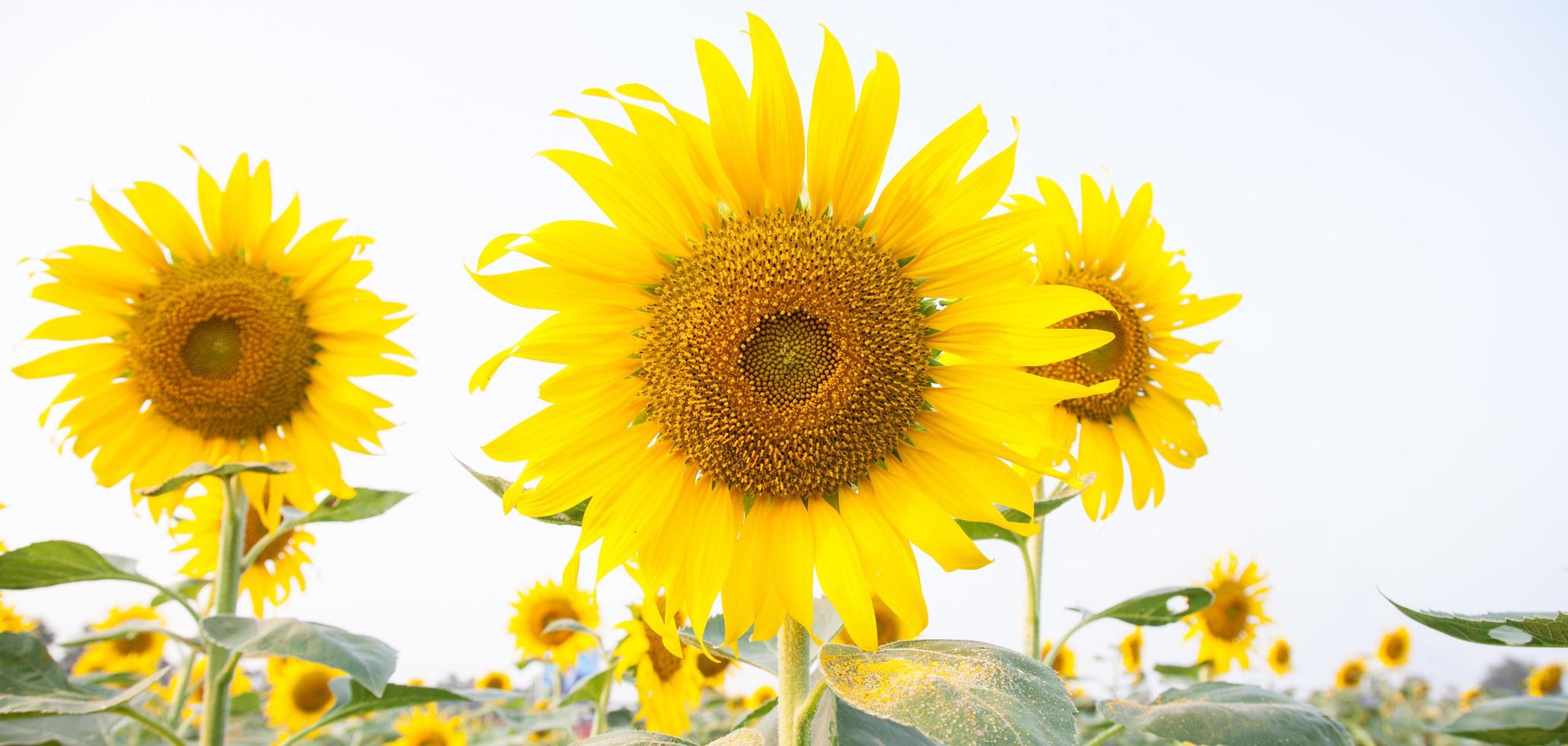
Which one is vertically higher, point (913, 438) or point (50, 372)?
point (50, 372)

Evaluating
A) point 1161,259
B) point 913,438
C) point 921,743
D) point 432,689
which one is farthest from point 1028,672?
point 1161,259

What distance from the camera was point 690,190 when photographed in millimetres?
1852

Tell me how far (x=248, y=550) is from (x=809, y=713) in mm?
3840

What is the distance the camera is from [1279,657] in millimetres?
7527

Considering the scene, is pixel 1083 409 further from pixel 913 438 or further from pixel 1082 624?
pixel 913 438

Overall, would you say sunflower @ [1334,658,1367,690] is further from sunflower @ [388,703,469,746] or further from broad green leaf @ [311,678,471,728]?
broad green leaf @ [311,678,471,728]

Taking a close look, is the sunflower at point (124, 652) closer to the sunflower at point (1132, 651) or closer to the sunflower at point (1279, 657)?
the sunflower at point (1132, 651)

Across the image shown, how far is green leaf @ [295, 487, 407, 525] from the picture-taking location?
316 centimetres

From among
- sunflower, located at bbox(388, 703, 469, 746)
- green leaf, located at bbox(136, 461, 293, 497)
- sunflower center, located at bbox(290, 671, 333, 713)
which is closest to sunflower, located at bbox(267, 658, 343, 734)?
sunflower center, located at bbox(290, 671, 333, 713)

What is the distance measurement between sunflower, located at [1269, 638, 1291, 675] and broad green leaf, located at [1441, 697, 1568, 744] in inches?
218

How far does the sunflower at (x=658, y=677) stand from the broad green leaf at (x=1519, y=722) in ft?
8.40

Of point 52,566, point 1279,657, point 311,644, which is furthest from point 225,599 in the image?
point 1279,657

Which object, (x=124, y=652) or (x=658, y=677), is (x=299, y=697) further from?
(x=658, y=677)

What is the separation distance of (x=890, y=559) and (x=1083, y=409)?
1.52 metres
